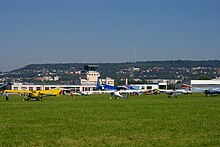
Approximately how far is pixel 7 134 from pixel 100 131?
9.69 feet

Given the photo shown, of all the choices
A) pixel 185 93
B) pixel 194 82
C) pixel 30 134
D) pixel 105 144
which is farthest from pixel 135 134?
pixel 194 82

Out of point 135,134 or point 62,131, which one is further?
point 62,131

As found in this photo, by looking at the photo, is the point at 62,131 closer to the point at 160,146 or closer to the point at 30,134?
the point at 30,134

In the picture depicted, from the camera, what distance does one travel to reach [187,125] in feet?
58.1

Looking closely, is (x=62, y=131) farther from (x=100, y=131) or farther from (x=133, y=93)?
(x=133, y=93)

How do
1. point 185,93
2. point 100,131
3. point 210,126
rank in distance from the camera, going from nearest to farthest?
point 100,131 < point 210,126 < point 185,93

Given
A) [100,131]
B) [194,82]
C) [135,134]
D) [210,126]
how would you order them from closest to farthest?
[135,134]
[100,131]
[210,126]
[194,82]

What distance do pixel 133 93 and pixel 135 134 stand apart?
77399mm

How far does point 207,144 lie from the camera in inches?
490

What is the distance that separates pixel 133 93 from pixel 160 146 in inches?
3149

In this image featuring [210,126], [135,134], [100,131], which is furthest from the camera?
[210,126]

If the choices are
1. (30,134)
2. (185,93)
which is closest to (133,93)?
(185,93)

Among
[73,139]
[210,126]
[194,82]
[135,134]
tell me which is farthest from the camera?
[194,82]

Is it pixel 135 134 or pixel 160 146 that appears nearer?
pixel 160 146
